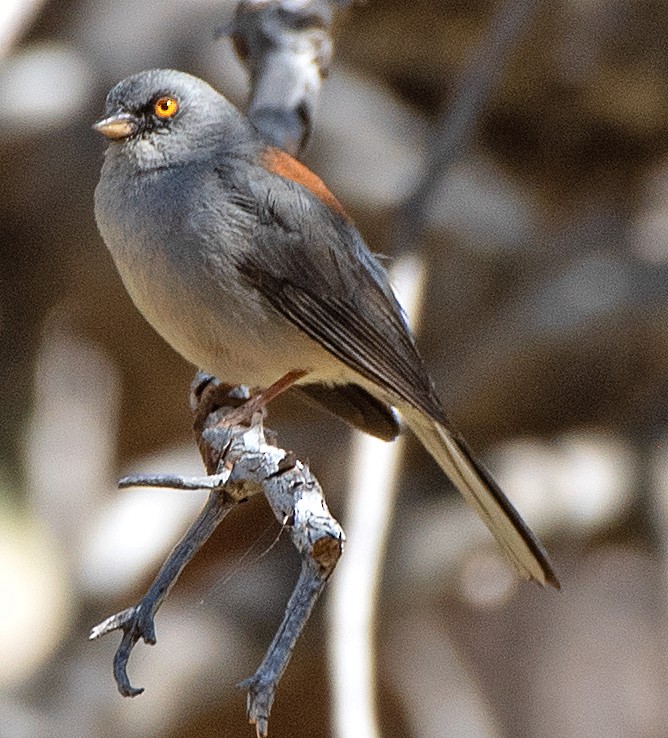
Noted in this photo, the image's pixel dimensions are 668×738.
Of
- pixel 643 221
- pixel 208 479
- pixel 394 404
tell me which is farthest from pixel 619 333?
pixel 208 479

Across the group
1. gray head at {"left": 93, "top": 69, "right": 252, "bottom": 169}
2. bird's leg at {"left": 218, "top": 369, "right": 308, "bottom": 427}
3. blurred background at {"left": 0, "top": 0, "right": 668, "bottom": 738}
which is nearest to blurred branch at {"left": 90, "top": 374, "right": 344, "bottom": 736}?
bird's leg at {"left": 218, "top": 369, "right": 308, "bottom": 427}

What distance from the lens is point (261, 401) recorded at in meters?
3.80

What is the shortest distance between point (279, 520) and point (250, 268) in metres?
1.16

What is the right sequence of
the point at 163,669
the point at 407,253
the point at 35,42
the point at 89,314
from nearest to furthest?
the point at 407,253 → the point at 163,669 → the point at 35,42 → the point at 89,314

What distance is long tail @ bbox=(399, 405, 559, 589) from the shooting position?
361 centimetres

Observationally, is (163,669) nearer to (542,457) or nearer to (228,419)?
(542,457)

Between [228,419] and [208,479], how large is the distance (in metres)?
0.91

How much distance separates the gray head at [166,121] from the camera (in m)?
3.91

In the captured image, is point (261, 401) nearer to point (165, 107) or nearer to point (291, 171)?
point (291, 171)

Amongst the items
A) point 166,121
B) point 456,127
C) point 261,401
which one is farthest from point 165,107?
point 456,127

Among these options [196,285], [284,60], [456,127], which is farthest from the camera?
[456,127]

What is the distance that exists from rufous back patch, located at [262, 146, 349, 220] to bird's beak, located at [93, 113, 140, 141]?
39cm

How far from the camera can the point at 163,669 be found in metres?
6.26

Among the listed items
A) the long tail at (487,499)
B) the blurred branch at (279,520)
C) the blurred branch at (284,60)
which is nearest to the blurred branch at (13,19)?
the blurred branch at (284,60)
